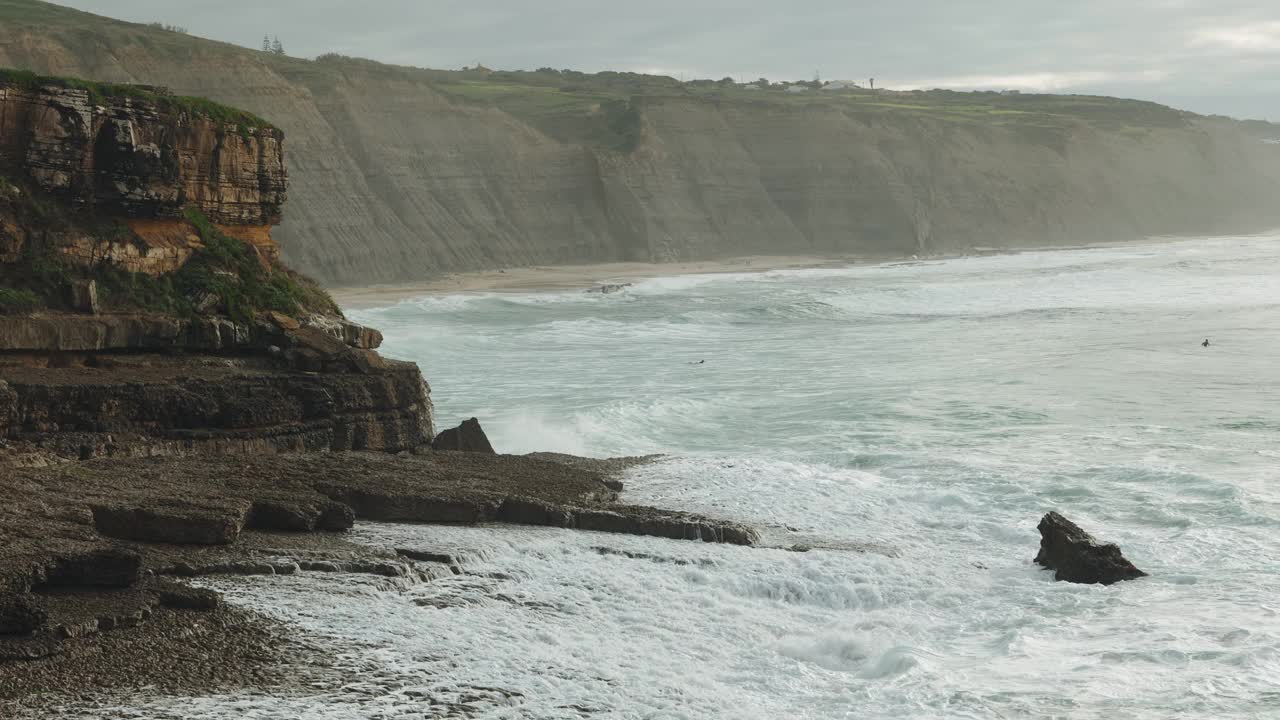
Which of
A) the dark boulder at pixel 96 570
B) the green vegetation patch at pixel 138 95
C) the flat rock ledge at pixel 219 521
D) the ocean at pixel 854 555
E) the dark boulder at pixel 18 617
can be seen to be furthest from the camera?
the green vegetation patch at pixel 138 95

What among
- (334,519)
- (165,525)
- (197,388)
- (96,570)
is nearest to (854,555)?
(334,519)

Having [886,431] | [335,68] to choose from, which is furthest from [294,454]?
[335,68]

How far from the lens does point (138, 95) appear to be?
56.9 ft

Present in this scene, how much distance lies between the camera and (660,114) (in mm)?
92938

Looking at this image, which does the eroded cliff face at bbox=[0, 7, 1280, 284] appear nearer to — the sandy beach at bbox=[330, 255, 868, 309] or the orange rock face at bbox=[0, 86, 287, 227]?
the sandy beach at bbox=[330, 255, 868, 309]

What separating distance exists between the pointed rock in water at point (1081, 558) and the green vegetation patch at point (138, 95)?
1129cm

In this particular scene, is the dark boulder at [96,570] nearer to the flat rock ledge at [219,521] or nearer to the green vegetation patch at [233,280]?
the flat rock ledge at [219,521]

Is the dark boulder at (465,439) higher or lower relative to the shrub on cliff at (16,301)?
lower

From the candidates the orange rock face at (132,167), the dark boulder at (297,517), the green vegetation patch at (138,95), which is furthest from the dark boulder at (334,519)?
the green vegetation patch at (138,95)

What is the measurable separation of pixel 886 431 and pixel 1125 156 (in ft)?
336

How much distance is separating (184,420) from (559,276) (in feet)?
183

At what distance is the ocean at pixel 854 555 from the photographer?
1123 centimetres

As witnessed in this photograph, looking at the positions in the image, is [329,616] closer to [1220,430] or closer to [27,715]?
[27,715]

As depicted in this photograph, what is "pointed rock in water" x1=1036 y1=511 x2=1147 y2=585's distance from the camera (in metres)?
15.3
